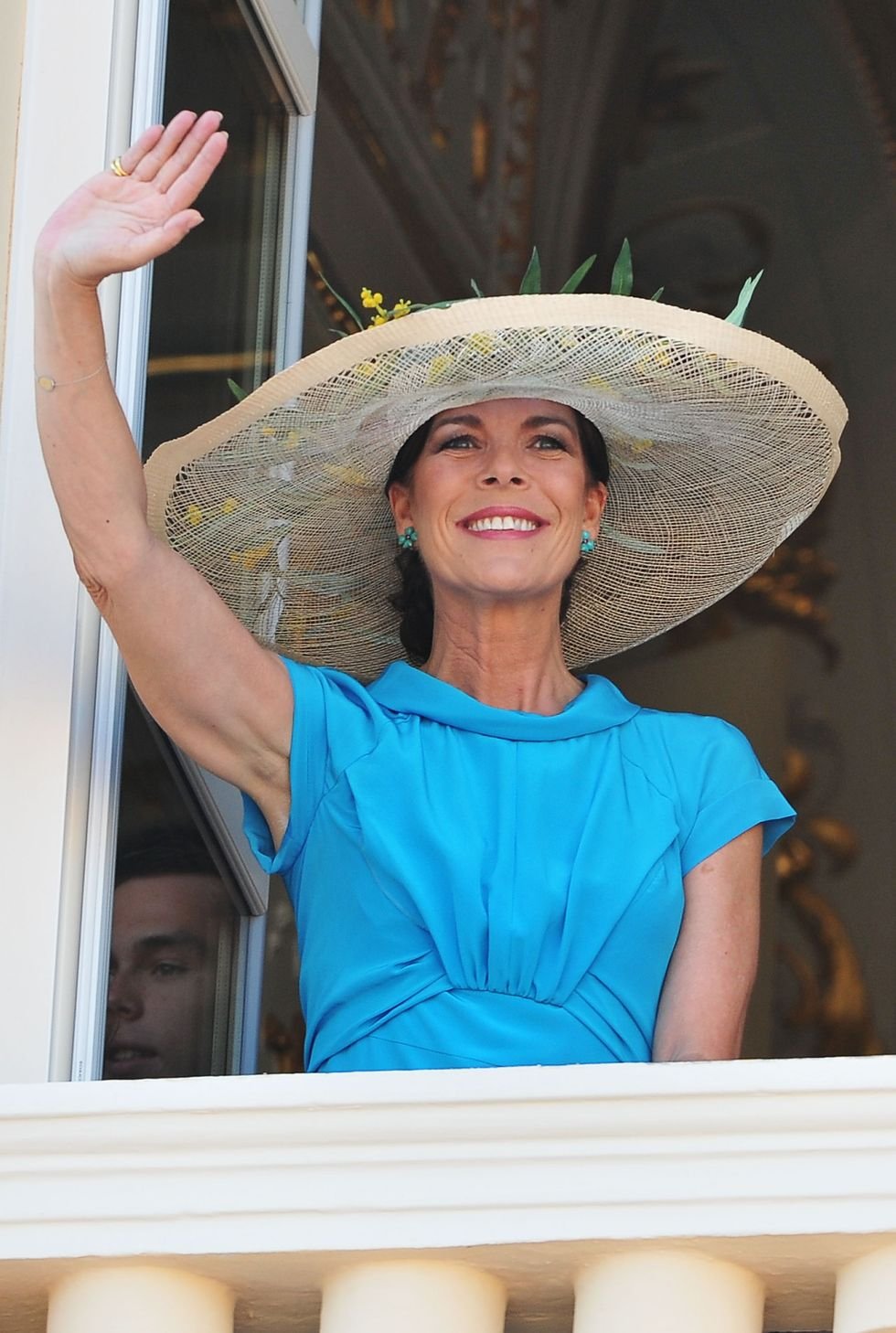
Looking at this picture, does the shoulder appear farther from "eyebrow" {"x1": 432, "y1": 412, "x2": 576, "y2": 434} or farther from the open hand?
the open hand

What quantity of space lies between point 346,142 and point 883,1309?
3.05 meters

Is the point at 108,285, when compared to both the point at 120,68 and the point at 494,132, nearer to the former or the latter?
the point at 120,68

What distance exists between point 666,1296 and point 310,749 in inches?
34.5

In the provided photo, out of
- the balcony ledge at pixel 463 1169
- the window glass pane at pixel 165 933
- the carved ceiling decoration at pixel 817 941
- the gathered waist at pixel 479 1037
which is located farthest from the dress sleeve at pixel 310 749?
the carved ceiling decoration at pixel 817 941

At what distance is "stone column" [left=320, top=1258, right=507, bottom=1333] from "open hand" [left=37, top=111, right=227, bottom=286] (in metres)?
0.90

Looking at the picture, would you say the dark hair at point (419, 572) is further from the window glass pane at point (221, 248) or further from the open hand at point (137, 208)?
the open hand at point (137, 208)

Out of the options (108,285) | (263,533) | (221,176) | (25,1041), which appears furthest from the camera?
(221,176)

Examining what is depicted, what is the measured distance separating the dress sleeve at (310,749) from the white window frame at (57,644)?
168 mm

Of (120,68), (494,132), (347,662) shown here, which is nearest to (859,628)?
(494,132)

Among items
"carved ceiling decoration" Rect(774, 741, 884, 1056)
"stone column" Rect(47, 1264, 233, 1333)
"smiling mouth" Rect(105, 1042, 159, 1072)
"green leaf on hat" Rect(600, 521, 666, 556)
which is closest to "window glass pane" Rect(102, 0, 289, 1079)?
"smiling mouth" Rect(105, 1042, 159, 1072)

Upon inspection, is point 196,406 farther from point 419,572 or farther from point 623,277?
point 623,277

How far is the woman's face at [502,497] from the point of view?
2.65 metres

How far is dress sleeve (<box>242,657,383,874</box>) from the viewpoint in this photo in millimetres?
2518

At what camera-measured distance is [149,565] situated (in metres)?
2.37
